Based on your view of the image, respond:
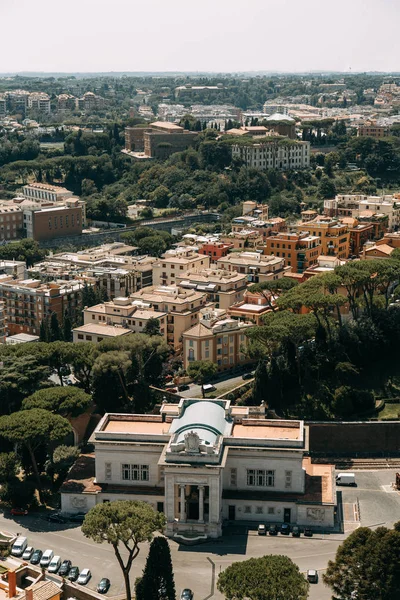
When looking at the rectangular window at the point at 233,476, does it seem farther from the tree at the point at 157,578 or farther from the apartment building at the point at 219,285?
the apartment building at the point at 219,285

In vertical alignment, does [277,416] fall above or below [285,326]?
below

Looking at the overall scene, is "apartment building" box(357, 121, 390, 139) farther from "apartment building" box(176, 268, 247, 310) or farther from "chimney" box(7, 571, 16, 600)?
"chimney" box(7, 571, 16, 600)

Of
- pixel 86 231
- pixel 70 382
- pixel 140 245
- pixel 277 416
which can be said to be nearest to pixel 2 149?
pixel 86 231

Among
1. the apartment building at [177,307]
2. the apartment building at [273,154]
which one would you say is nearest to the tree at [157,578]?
the apartment building at [177,307]

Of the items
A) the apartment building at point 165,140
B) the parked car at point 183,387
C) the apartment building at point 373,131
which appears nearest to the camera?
the parked car at point 183,387

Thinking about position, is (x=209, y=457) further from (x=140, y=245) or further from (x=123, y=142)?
(x=123, y=142)

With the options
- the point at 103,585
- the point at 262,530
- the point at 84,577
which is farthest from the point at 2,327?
the point at 103,585
